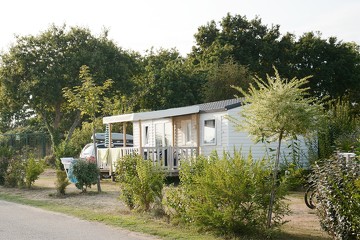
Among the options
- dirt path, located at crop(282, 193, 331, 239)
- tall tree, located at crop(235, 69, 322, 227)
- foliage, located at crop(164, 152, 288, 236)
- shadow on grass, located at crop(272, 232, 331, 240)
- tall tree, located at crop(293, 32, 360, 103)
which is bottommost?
shadow on grass, located at crop(272, 232, 331, 240)

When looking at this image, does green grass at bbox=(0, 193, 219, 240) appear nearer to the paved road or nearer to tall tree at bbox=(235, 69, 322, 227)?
the paved road

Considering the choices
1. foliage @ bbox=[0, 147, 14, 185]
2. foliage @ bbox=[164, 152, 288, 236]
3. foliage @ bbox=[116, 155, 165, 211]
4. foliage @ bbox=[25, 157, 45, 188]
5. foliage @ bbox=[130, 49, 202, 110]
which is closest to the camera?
foliage @ bbox=[164, 152, 288, 236]

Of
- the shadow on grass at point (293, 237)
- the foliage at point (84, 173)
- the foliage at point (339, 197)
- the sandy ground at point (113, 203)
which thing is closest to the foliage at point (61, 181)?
the sandy ground at point (113, 203)

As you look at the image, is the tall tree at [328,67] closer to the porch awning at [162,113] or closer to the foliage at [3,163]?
the porch awning at [162,113]

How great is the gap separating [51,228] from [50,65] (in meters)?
26.0

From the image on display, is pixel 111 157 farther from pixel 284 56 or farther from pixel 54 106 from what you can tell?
pixel 284 56

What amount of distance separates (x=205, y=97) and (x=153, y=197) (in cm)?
2325

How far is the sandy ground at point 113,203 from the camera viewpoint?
10959 millimetres

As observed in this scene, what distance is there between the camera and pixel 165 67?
4306 cm

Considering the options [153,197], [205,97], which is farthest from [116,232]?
[205,97]

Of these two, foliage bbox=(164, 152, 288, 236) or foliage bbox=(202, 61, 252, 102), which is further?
foliage bbox=(202, 61, 252, 102)

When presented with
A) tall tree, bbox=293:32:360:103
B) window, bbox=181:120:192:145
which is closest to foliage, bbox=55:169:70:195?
window, bbox=181:120:192:145

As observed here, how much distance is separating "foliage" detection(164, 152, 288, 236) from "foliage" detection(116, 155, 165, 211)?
7.97 feet

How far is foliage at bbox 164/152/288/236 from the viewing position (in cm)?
990
